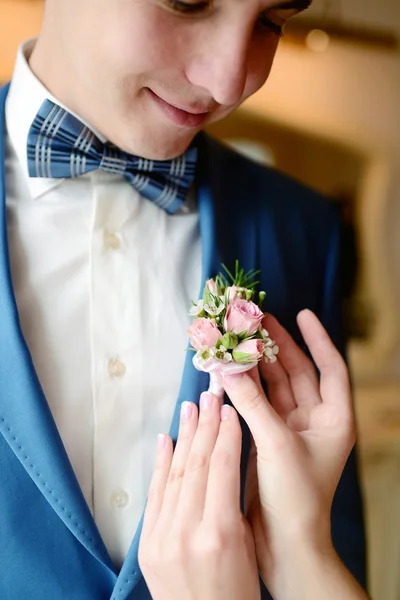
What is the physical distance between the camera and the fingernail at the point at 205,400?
0.93 m

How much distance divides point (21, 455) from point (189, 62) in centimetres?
63

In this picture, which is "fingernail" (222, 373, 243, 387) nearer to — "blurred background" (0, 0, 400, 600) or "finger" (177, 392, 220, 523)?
"finger" (177, 392, 220, 523)

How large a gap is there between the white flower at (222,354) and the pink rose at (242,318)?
0.03 meters

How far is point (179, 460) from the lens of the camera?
918 millimetres

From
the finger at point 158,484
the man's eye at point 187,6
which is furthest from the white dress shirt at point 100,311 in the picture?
the man's eye at point 187,6

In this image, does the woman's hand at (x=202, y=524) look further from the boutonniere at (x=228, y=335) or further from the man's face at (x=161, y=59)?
the man's face at (x=161, y=59)

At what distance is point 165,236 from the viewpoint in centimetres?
117

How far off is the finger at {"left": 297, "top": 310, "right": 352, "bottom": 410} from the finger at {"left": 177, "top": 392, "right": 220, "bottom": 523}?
0.70 ft

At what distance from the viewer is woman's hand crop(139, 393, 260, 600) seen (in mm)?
850

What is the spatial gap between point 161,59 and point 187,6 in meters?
0.08

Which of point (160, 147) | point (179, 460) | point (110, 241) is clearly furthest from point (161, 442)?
point (160, 147)

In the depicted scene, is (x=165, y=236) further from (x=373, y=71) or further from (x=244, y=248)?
(x=373, y=71)

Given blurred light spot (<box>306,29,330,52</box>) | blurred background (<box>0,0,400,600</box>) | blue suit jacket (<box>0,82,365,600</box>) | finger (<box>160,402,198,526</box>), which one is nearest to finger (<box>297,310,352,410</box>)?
blue suit jacket (<box>0,82,365,600</box>)

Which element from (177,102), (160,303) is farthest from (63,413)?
(177,102)
